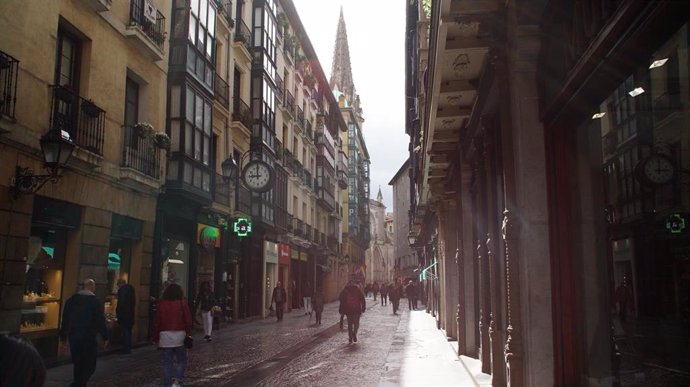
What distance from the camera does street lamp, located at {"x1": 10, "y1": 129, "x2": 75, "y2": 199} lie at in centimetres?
1081

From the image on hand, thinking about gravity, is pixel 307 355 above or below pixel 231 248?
below

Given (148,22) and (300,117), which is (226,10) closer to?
(148,22)

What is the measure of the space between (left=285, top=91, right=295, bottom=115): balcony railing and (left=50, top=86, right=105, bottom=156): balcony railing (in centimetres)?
2012

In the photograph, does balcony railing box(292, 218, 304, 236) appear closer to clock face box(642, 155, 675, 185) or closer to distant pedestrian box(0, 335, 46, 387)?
clock face box(642, 155, 675, 185)

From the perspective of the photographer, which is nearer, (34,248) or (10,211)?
(10,211)

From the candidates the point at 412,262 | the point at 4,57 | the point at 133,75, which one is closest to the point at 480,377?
the point at 4,57

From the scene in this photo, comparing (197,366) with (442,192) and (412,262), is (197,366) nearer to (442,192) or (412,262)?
(442,192)

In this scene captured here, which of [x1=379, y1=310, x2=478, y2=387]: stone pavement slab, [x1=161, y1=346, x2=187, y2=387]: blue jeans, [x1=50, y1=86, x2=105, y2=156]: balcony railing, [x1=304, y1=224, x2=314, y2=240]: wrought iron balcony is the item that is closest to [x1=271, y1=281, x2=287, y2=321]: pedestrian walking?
[x1=379, y1=310, x2=478, y2=387]: stone pavement slab

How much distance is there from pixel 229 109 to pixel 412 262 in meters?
68.0

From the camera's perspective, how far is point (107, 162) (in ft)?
47.6

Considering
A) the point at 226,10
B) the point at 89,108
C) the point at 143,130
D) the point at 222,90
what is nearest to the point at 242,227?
the point at 222,90

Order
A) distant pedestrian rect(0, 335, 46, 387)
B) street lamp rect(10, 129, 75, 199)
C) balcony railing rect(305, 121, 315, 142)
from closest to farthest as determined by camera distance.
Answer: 1. distant pedestrian rect(0, 335, 46, 387)
2. street lamp rect(10, 129, 75, 199)
3. balcony railing rect(305, 121, 315, 142)

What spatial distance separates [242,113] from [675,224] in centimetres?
2252

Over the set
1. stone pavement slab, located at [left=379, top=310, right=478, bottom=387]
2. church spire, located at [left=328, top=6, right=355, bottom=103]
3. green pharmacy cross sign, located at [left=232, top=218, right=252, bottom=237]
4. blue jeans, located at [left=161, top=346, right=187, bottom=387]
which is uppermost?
church spire, located at [left=328, top=6, right=355, bottom=103]
